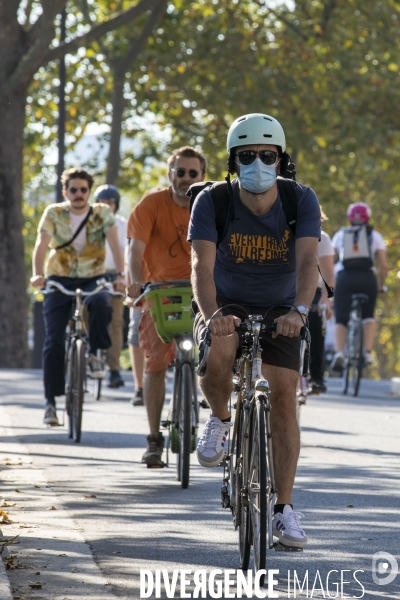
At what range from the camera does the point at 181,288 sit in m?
8.43

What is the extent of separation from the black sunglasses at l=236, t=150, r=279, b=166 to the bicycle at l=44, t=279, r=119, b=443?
4.80m

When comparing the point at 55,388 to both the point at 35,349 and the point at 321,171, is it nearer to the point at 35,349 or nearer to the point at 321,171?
the point at 35,349

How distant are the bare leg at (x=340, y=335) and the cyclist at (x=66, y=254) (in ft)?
20.4

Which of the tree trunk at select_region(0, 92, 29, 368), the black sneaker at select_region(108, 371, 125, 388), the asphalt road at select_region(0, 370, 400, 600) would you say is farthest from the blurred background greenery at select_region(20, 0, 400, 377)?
the asphalt road at select_region(0, 370, 400, 600)

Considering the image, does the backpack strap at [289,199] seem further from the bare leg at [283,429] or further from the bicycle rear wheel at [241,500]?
the bicycle rear wheel at [241,500]

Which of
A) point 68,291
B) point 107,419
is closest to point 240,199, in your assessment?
point 68,291

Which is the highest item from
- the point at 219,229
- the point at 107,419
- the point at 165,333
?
the point at 219,229

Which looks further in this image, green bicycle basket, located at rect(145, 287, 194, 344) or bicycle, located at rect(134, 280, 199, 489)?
green bicycle basket, located at rect(145, 287, 194, 344)

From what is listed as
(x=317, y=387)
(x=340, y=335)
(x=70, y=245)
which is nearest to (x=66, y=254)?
(x=70, y=245)

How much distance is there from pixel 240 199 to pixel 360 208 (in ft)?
32.6

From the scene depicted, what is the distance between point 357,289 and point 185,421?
8.19 meters

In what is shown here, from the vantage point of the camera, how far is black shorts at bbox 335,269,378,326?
16156mm

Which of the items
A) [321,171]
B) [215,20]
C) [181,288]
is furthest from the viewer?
[321,171]

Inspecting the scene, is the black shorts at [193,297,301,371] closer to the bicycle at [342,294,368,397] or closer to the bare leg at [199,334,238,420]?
the bare leg at [199,334,238,420]
